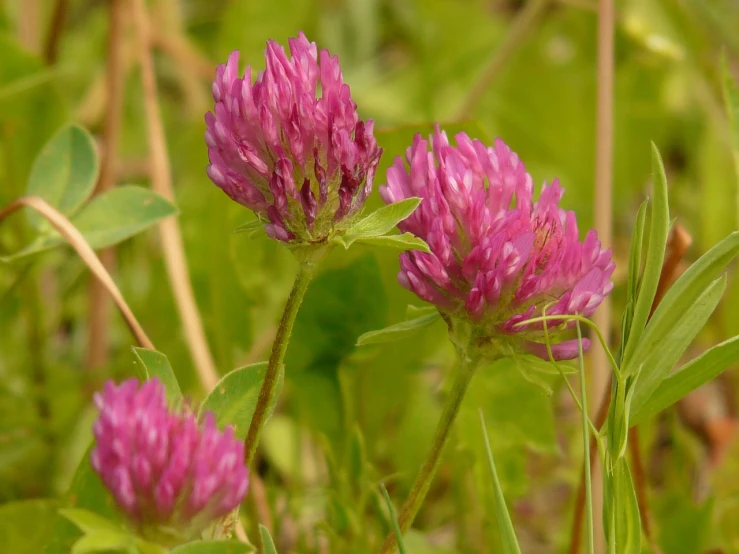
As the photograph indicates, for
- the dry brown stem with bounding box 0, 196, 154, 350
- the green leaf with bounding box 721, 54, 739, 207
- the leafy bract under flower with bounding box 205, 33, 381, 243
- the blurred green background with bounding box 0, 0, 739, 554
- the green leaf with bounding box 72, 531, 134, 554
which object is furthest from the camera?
the blurred green background with bounding box 0, 0, 739, 554

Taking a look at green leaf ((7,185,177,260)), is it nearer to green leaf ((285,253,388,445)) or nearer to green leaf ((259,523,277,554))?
green leaf ((285,253,388,445))

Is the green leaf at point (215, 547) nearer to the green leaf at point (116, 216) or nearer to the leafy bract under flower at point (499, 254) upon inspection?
the leafy bract under flower at point (499, 254)

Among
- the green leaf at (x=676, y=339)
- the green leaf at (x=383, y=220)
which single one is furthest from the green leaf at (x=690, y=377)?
the green leaf at (x=383, y=220)

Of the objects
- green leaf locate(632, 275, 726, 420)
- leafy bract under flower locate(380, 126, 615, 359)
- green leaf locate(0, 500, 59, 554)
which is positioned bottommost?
green leaf locate(0, 500, 59, 554)

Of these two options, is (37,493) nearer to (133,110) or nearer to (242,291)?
(242,291)

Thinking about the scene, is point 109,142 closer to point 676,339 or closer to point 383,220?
point 383,220

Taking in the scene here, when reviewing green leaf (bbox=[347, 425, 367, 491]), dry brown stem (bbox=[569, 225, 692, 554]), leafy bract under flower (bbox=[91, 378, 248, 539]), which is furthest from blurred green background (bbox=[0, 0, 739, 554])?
leafy bract under flower (bbox=[91, 378, 248, 539])
